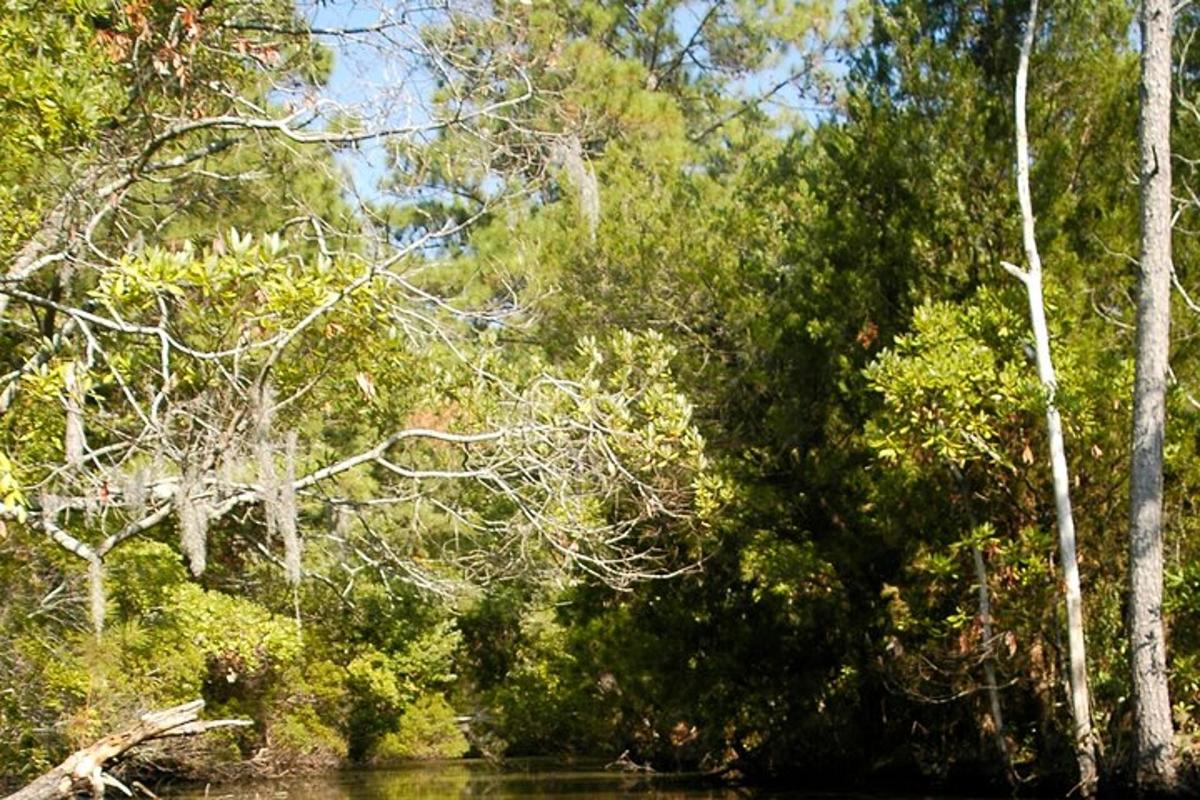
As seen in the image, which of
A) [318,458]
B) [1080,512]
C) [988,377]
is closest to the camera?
[988,377]

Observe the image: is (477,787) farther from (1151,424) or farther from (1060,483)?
(1151,424)

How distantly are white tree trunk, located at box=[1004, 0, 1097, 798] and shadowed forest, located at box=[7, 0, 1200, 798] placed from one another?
0.04m

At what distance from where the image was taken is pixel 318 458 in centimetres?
1808

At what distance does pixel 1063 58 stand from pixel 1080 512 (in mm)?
Answer: 4639

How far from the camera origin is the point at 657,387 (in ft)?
43.5

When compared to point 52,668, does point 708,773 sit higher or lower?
lower

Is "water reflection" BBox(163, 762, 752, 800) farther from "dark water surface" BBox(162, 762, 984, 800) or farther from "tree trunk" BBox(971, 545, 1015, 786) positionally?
"tree trunk" BBox(971, 545, 1015, 786)

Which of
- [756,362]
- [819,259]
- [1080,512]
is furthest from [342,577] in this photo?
[1080,512]

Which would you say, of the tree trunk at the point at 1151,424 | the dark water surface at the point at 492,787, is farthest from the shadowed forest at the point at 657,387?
the dark water surface at the point at 492,787

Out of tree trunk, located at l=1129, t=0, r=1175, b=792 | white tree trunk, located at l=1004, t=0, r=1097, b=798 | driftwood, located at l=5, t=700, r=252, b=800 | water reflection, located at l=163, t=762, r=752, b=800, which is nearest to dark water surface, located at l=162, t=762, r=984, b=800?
water reflection, located at l=163, t=762, r=752, b=800

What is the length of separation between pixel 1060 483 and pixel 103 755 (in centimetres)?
818

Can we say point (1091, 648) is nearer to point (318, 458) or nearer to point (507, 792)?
point (507, 792)

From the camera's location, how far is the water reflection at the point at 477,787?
17141 mm

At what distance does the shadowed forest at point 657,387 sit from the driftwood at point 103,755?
1323 mm
